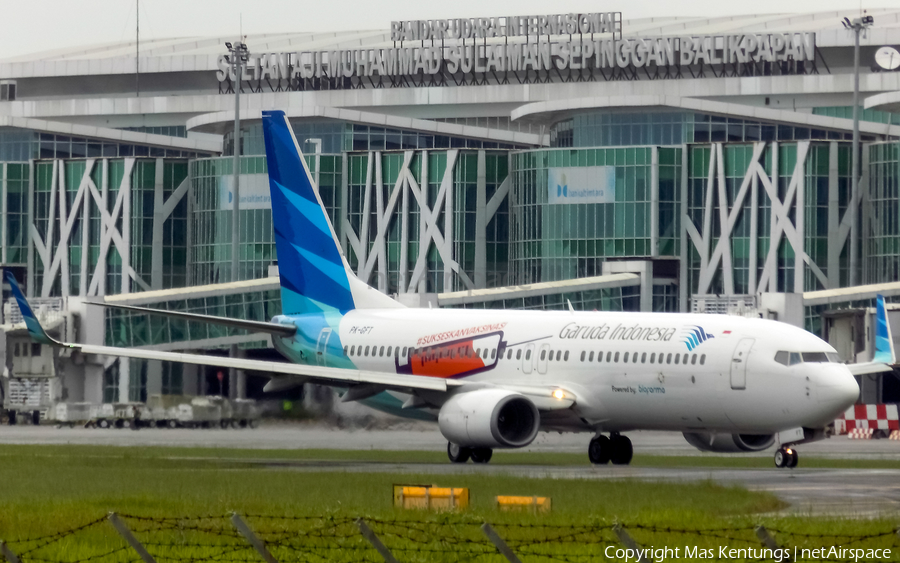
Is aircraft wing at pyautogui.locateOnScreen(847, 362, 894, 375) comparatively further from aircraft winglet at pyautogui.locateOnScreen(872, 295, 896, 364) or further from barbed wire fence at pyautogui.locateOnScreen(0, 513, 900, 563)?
barbed wire fence at pyautogui.locateOnScreen(0, 513, 900, 563)

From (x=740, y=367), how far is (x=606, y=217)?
6065 centimetres

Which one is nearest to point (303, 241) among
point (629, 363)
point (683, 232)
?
point (629, 363)

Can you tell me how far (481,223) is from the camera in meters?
105

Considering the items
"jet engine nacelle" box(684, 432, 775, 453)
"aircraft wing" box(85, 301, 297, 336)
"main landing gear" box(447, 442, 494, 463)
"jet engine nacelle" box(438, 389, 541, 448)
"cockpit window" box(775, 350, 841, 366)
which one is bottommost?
"main landing gear" box(447, 442, 494, 463)

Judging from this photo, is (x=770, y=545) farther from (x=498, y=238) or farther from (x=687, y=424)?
(x=498, y=238)

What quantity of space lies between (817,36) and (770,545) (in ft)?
387

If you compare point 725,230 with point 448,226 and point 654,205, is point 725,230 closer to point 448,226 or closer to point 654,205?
point 654,205

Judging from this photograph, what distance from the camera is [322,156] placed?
107438mm

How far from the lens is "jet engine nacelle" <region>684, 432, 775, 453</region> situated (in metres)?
40.2

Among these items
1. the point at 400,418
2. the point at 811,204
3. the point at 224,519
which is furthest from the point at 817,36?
the point at 224,519

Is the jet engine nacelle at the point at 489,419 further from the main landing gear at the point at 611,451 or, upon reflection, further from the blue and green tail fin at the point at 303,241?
the blue and green tail fin at the point at 303,241

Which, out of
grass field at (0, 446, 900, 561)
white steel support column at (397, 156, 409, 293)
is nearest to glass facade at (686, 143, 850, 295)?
white steel support column at (397, 156, 409, 293)

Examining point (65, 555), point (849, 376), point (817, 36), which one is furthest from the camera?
point (817, 36)

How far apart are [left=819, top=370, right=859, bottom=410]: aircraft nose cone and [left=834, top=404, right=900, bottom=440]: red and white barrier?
969 inches
